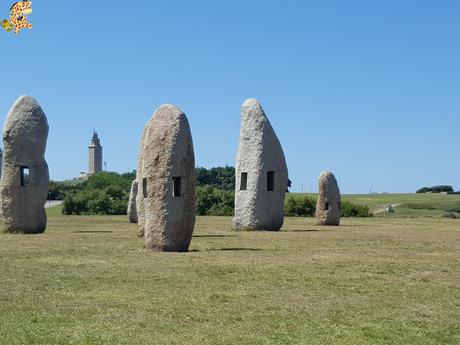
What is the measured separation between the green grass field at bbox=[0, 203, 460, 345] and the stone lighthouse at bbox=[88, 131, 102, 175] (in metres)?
164

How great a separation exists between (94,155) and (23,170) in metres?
157

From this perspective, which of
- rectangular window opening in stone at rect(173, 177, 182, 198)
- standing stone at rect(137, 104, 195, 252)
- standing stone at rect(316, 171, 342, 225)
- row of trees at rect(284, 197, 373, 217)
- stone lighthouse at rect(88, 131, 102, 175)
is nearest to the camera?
standing stone at rect(137, 104, 195, 252)

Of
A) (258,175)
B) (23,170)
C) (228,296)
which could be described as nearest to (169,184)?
(228,296)

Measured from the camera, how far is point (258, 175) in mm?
28766

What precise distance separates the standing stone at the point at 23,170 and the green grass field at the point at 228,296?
6521 mm

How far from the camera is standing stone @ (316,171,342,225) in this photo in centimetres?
3328

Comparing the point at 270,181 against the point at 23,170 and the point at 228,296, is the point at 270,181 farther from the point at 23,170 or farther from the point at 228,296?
the point at 228,296

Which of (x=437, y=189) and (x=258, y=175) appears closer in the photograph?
(x=258, y=175)

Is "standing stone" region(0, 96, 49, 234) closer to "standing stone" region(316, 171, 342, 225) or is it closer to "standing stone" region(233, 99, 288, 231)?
"standing stone" region(233, 99, 288, 231)

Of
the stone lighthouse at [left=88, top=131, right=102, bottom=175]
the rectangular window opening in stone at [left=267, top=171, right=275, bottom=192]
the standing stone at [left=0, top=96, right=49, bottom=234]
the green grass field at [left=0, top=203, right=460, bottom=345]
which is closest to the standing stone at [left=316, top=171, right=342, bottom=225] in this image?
the rectangular window opening in stone at [left=267, top=171, right=275, bottom=192]

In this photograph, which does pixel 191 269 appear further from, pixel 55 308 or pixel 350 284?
pixel 55 308

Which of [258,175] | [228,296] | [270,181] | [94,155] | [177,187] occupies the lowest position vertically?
[228,296]

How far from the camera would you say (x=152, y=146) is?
1792 cm

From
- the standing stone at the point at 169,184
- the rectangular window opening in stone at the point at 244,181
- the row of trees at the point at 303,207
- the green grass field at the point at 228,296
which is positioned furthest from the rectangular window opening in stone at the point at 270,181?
the row of trees at the point at 303,207
